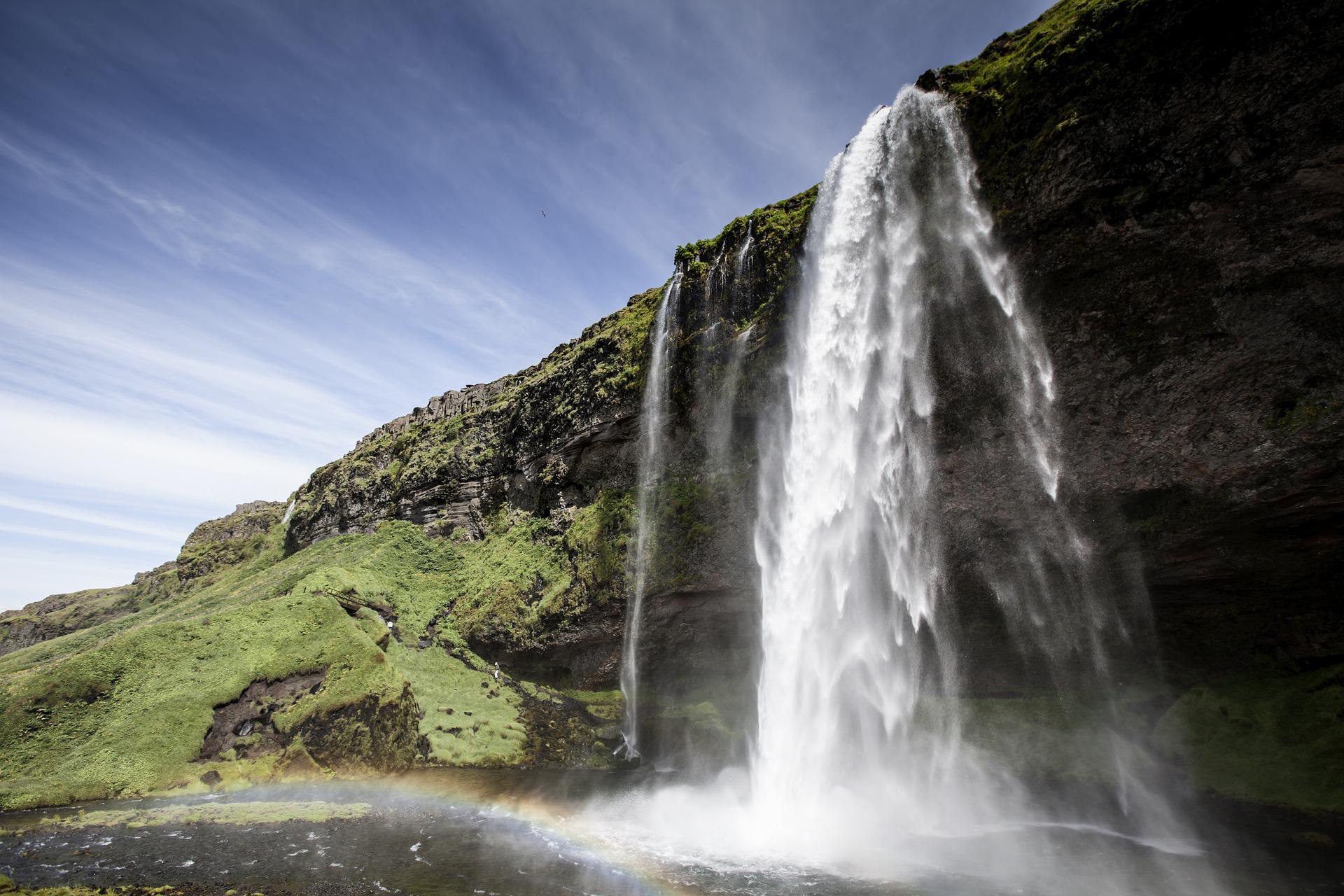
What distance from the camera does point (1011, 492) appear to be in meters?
19.7

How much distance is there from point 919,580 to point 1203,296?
11326 mm

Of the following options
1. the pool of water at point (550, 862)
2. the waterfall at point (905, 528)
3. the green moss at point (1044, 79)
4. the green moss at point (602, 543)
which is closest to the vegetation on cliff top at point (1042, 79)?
the green moss at point (1044, 79)

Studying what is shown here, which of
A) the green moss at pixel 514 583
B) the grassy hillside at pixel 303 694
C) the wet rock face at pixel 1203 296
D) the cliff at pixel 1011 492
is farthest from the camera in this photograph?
the green moss at pixel 514 583

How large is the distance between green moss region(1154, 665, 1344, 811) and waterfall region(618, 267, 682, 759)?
1919cm

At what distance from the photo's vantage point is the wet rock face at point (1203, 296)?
1448 cm

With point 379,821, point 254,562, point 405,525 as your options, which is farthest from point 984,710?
point 254,562

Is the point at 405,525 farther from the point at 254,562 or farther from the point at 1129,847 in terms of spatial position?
the point at 1129,847

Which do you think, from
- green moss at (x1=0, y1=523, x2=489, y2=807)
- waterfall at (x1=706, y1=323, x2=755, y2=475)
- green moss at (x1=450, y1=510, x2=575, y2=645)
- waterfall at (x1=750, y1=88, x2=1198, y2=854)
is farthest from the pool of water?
waterfall at (x1=706, y1=323, x2=755, y2=475)

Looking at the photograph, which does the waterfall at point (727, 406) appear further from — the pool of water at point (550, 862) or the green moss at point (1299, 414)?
the green moss at point (1299, 414)

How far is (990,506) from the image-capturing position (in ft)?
65.9

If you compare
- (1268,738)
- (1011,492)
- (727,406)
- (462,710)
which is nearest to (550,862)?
(462,710)

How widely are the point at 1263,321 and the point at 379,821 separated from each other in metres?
27.6

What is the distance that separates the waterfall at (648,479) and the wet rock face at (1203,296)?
16193 millimetres

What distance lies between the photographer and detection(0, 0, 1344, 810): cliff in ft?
49.4
